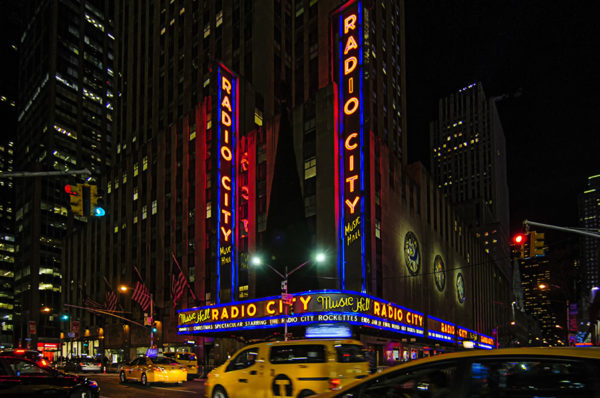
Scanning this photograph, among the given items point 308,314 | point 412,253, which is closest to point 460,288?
point 412,253

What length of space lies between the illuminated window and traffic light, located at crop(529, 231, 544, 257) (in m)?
24.9

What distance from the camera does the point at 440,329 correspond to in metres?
54.9

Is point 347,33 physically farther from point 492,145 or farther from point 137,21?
point 492,145

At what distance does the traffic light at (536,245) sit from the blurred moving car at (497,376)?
1587cm

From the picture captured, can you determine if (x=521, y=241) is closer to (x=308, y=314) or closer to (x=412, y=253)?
(x=308, y=314)

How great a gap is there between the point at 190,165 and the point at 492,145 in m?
152

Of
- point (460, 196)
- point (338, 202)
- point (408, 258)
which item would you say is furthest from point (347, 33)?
point (460, 196)

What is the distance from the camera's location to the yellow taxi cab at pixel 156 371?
2272 centimetres

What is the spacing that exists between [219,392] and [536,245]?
13.0 m

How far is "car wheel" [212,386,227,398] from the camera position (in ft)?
43.1

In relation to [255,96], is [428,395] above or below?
below

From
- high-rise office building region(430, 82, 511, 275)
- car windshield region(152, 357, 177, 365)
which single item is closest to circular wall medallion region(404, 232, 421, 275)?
car windshield region(152, 357, 177, 365)

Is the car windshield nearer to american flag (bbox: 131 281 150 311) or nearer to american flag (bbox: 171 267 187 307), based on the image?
american flag (bbox: 171 267 187 307)

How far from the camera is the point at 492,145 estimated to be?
18538 centimetres
